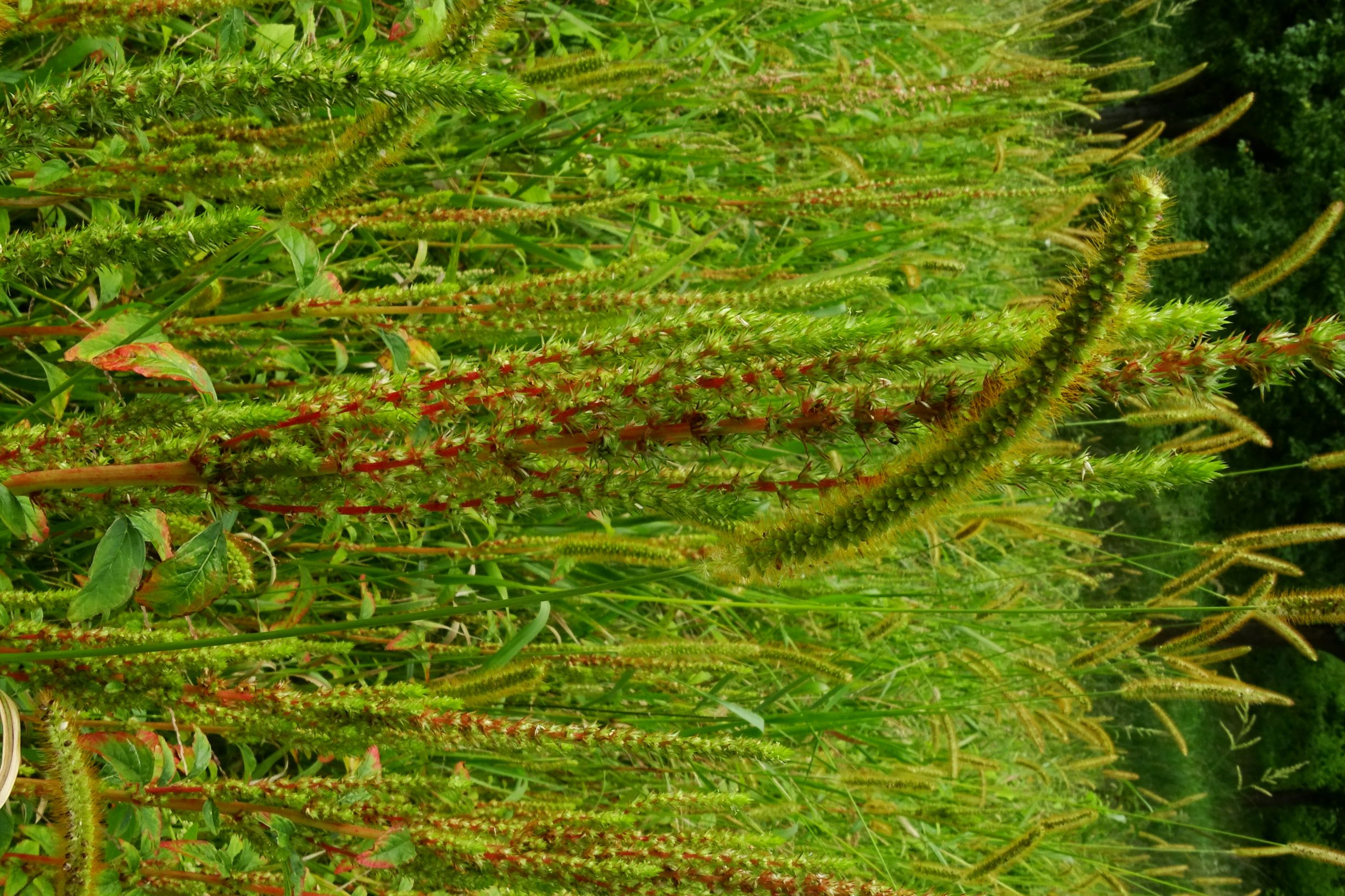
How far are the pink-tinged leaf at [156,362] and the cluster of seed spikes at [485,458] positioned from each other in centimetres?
1

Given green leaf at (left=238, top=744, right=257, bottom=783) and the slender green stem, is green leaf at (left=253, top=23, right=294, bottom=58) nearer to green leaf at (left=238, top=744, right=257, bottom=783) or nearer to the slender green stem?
the slender green stem

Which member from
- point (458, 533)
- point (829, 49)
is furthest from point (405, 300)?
point (829, 49)

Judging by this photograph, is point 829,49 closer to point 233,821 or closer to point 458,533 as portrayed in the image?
point 458,533

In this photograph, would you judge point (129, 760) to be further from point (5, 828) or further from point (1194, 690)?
point (1194, 690)

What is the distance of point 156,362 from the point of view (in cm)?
115

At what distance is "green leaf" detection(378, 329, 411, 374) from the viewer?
142 cm

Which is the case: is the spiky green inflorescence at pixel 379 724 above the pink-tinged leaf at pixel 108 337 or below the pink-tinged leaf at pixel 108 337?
below

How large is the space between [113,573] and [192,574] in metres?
0.07

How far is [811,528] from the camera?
3.28 ft

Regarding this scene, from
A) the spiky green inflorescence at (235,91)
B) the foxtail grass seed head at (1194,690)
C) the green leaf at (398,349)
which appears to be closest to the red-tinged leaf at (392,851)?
the green leaf at (398,349)

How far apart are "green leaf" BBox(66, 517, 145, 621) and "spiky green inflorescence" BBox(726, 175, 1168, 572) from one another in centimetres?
67

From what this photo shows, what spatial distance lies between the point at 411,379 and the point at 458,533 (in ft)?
4.52

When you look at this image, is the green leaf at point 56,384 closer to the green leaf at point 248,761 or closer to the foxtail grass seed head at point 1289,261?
the green leaf at point 248,761

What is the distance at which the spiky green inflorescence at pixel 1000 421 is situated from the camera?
0.76 metres
